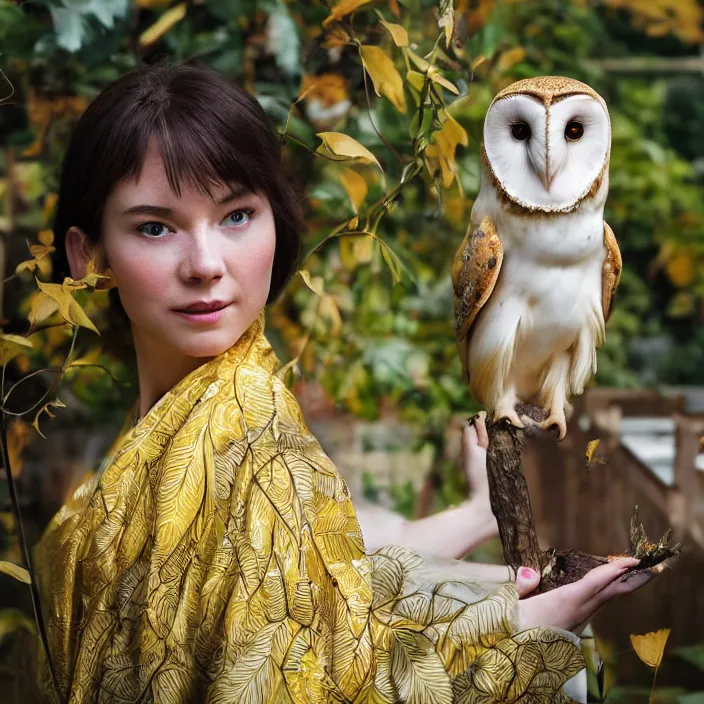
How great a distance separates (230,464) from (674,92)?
3.25 m

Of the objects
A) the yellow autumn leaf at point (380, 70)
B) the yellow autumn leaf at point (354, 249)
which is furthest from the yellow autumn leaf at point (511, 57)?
the yellow autumn leaf at point (380, 70)

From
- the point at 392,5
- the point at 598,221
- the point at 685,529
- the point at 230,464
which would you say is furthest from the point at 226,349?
the point at 685,529

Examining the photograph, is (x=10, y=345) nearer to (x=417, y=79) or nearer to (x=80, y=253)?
(x=80, y=253)

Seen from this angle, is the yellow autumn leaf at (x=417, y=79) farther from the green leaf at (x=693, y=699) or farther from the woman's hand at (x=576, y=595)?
the green leaf at (x=693, y=699)

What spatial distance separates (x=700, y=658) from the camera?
5.38ft

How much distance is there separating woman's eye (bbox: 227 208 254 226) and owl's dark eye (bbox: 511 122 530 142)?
0.31 metres

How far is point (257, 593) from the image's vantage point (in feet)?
2.97

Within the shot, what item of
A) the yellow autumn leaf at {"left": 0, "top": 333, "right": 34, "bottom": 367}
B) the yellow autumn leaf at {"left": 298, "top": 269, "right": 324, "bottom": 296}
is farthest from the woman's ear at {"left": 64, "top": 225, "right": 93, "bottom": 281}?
the yellow autumn leaf at {"left": 298, "top": 269, "right": 324, "bottom": 296}

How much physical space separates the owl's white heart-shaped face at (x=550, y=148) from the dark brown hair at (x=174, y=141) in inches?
11.5

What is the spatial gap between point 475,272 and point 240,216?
273 mm

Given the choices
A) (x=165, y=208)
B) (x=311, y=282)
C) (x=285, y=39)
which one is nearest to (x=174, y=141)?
(x=165, y=208)

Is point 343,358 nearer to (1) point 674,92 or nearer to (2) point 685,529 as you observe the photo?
(2) point 685,529

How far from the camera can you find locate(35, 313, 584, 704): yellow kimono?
896 millimetres

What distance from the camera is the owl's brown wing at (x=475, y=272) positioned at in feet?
3.13
